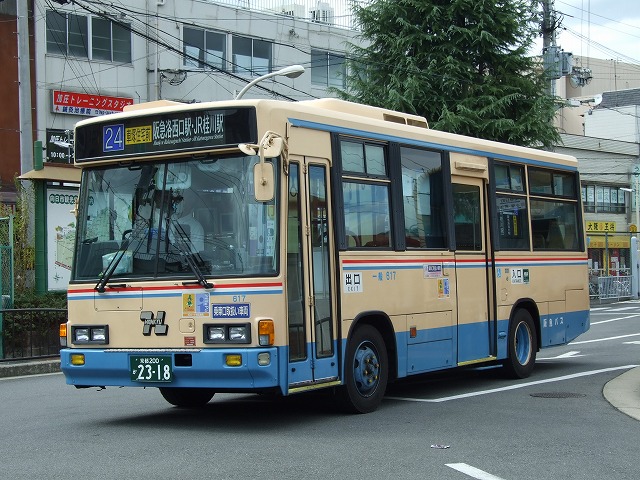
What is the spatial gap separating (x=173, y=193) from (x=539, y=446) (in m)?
4.36

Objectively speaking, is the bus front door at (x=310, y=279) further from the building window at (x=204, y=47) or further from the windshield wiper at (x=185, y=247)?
the building window at (x=204, y=47)

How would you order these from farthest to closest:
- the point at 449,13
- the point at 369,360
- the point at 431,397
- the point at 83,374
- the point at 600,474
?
the point at 449,13
the point at 431,397
the point at 369,360
the point at 83,374
the point at 600,474

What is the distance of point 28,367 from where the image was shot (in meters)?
17.4

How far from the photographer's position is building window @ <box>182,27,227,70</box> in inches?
1468

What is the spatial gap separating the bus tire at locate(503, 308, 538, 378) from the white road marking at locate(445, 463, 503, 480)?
6.61 m

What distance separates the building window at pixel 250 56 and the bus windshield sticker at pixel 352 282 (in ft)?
94.5

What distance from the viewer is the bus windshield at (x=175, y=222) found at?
32.0ft

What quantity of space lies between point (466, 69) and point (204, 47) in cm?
1027

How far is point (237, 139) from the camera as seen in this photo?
9906mm

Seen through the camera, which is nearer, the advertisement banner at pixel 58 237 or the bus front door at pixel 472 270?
the bus front door at pixel 472 270

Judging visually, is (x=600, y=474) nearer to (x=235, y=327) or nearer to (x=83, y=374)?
(x=235, y=327)

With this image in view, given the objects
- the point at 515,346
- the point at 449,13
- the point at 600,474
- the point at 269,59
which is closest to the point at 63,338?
the point at 600,474

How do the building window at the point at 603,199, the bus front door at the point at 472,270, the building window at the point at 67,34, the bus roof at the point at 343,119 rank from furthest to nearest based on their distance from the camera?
the building window at the point at 603,199 < the building window at the point at 67,34 < the bus front door at the point at 472,270 < the bus roof at the point at 343,119

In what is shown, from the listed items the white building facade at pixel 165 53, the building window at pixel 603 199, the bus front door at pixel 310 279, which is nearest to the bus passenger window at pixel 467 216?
the bus front door at pixel 310 279
